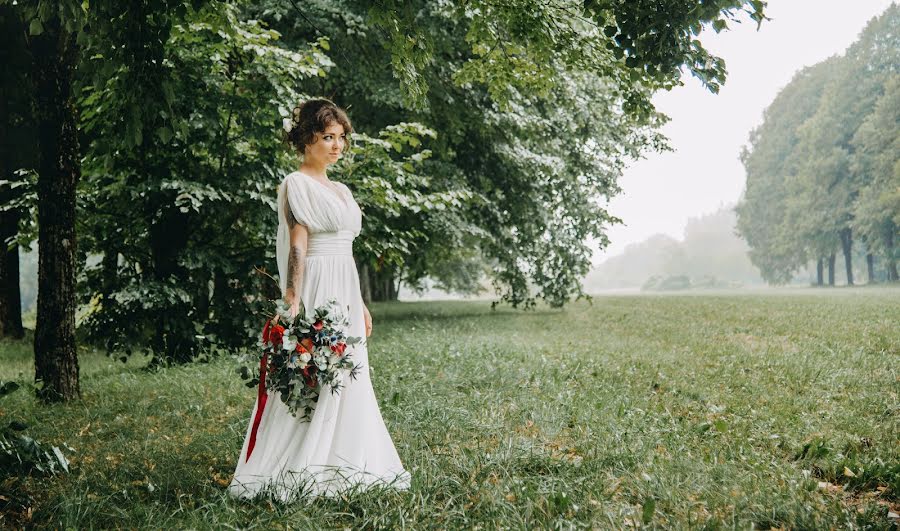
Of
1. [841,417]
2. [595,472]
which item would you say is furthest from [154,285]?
[841,417]

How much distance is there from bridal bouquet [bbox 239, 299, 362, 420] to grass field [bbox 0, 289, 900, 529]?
0.63 meters

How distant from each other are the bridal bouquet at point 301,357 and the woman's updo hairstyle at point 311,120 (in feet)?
3.35

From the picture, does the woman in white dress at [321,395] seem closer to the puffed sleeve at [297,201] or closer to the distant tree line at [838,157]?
the puffed sleeve at [297,201]

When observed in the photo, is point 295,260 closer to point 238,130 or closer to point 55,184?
point 55,184

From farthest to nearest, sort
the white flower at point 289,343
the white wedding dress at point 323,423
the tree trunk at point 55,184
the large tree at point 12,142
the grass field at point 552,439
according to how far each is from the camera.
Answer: the large tree at point 12,142 < the tree trunk at point 55,184 < the white wedding dress at point 323,423 < the white flower at point 289,343 < the grass field at point 552,439

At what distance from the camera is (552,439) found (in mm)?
4734

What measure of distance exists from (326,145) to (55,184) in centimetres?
402

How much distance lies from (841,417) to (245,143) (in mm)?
7957

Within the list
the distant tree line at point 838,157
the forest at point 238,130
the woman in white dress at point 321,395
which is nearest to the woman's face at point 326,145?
the woman in white dress at point 321,395

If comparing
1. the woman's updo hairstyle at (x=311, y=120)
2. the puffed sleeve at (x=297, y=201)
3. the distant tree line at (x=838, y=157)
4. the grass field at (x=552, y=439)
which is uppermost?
the distant tree line at (x=838, y=157)

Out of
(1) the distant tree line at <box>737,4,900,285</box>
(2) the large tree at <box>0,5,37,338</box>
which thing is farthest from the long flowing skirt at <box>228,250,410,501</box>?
(1) the distant tree line at <box>737,4,900,285</box>

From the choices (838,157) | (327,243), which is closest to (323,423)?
(327,243)

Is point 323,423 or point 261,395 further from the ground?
point 261,395

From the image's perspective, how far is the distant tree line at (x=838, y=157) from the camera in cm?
1516
